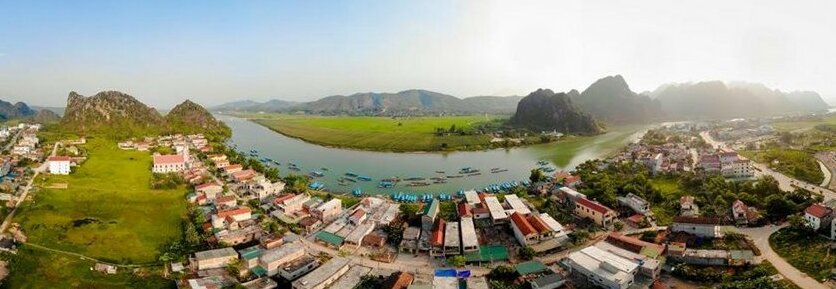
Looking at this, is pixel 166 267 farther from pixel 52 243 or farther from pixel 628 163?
pixel 628 163

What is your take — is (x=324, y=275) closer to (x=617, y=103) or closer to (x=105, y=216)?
(x=105, y=216)

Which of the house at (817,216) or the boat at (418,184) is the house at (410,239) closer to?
the boat at (418,184)

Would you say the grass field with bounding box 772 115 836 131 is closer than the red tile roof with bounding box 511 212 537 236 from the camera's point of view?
No

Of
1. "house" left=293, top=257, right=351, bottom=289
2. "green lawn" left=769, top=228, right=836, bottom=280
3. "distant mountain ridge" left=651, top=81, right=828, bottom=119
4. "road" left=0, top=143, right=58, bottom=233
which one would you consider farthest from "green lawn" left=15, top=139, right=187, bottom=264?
"distant mountain ridge" left=651, top=81, right=828, bottom=119

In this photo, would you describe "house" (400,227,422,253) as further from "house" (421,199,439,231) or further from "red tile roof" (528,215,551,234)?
"red tile roof" (528,215,551,234)

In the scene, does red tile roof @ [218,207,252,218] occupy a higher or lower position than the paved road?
lower

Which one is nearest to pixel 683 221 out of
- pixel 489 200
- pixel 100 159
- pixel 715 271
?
pixel 715 271
